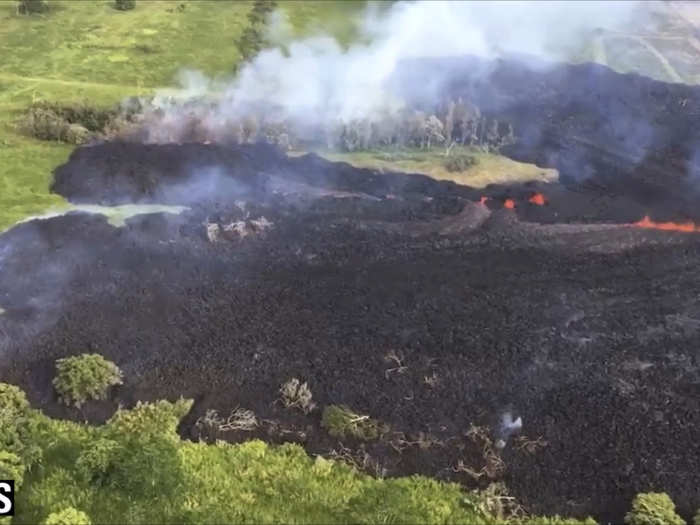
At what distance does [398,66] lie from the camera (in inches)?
2837

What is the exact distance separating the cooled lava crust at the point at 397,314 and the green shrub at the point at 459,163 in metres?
2.66

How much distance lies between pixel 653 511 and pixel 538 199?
25517 millimetres

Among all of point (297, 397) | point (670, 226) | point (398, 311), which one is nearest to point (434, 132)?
point (670, 226)

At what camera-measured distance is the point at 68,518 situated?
27.4m

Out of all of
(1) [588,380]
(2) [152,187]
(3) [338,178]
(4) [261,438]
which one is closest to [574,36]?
(3) [338,178]

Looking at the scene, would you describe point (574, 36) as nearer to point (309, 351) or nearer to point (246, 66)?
point (246, 66)

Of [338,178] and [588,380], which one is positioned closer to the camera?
[588,380]

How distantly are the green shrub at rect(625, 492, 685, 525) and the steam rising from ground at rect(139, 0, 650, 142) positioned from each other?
36808 millimetres

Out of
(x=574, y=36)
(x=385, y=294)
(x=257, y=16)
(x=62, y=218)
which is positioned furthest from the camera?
(x=257, y=16)

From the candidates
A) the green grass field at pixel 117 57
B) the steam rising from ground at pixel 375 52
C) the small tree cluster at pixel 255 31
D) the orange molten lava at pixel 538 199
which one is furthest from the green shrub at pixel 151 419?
the small tree cluster at pixel 255 31

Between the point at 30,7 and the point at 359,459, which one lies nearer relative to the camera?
the point at 359,459

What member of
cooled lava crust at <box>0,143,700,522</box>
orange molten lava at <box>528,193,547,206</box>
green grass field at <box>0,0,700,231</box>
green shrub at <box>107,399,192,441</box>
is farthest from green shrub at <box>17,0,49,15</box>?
Answer: green shrub at <box>107,399,192,441</box>

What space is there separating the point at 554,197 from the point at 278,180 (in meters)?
17.1

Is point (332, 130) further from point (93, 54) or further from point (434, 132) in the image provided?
point (93, 54)
